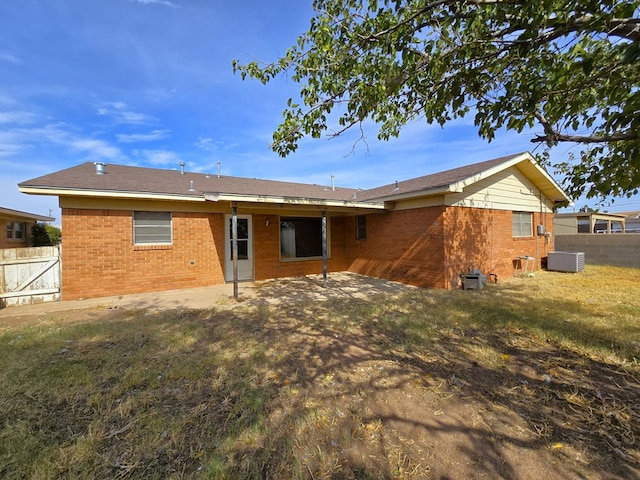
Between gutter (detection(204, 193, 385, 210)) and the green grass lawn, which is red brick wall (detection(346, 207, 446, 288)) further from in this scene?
the green grass lawn

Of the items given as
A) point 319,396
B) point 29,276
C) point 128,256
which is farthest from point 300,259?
point 319,396

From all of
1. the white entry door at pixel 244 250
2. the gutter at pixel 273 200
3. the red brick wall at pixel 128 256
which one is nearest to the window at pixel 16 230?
the red brick wall at pixel 128 256

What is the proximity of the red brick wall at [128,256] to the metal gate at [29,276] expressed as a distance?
257 mm

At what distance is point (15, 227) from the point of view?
594 inches

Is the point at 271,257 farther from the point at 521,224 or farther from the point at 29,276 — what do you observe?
the point at 521,224

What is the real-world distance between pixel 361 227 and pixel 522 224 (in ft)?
22.1

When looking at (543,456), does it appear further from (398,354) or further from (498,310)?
(498,310)

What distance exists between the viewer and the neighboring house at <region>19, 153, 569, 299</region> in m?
8.04

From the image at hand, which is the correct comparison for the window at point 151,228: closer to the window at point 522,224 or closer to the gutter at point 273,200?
the gutter at point 273,200

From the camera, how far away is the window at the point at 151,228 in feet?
28.7

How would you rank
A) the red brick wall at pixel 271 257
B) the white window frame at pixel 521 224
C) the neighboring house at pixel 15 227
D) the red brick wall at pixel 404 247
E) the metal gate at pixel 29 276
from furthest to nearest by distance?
the neighboring house at pixel 15 227 < the white window frame at pixel 521 224 < the red brick wall at pixel 271 257 < the red brick wall at pixel 404 247 < the metal gate at pixel 29 276

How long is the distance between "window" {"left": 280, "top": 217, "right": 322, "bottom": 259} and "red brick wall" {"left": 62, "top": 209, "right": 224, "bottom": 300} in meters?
2.46

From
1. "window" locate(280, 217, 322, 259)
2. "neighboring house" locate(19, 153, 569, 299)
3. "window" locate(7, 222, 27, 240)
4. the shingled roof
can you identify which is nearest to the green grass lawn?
"neighboring house" locate(19, 153, 569, 299)

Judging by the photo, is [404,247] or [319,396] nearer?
[319,396]
